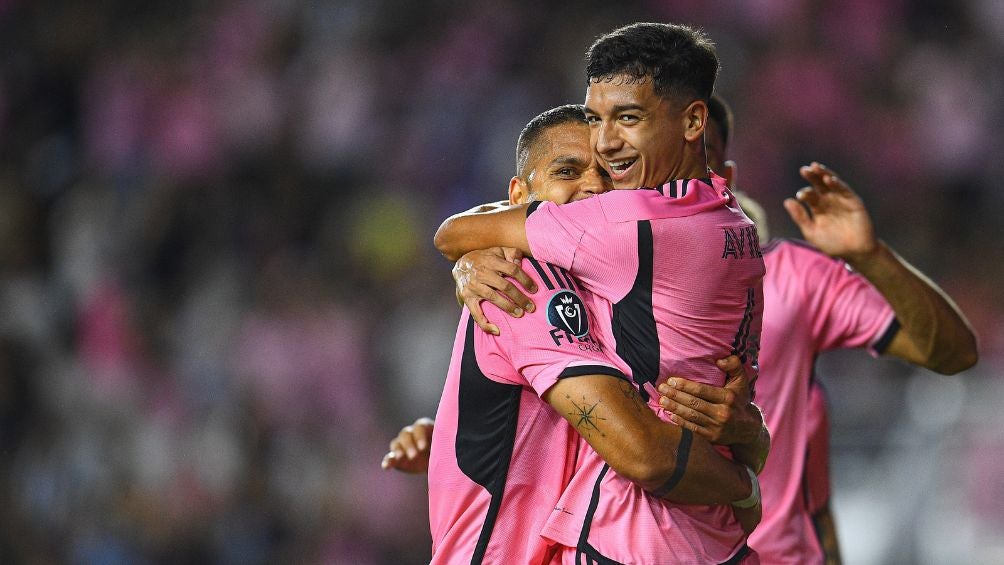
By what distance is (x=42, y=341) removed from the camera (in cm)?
827

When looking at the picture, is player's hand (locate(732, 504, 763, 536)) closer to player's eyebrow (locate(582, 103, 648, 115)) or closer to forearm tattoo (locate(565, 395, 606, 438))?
forearm tattoo (locate(565, 395, 606, 438))

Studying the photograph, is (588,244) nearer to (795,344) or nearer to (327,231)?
(795,344)

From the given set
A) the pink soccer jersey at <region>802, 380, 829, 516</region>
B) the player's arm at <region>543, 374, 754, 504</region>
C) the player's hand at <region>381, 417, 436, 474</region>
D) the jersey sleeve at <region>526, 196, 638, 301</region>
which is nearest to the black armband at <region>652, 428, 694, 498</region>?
the player's arm at <region>543, 374, 754, 504</region>

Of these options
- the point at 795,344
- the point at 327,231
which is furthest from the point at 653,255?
the point at 327,231

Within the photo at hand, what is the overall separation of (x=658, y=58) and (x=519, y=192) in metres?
0.50

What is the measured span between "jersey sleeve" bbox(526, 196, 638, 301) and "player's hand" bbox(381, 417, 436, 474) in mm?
902

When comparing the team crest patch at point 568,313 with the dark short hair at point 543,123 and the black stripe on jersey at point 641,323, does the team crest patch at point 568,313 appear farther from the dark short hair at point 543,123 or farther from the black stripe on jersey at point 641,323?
the dark short hair at point 543,123

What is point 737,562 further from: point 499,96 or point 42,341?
point 499,96

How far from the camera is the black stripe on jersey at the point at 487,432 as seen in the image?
9.83 ft

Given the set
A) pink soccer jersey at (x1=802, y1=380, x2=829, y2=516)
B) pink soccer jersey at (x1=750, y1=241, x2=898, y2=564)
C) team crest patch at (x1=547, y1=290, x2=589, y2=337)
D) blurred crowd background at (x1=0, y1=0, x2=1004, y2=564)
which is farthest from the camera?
blurred crowd background at (x1=0, y1=0, x2=1004, y2=564)

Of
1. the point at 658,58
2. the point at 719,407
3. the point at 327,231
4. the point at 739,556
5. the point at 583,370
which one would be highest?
the point at 658,58

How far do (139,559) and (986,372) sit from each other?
5418 millimetres

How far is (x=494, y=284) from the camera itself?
2.95 m

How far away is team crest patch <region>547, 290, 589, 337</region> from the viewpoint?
288 centimetres
